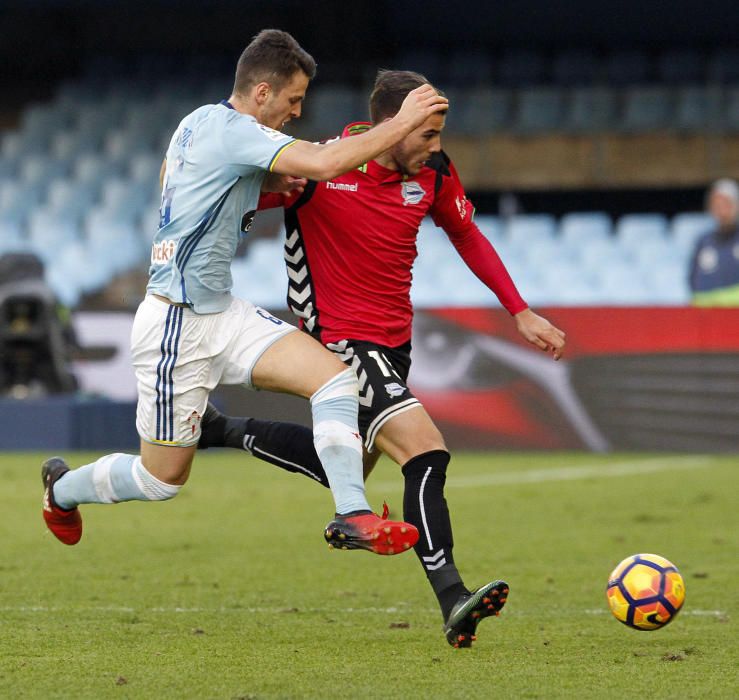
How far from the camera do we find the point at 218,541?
755cm

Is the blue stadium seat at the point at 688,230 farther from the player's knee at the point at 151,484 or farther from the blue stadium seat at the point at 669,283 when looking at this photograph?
the player's knee at the point at 151,484

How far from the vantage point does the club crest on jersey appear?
520 centimetres

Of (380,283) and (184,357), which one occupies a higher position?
(380,283)

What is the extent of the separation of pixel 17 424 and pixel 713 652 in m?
8.98

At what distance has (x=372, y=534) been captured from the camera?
435 centimetres

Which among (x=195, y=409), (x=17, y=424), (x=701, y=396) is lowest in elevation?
(x=17, y=424)

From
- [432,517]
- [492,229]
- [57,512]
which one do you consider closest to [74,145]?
[492,229]

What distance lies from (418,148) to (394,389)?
33.1 inches

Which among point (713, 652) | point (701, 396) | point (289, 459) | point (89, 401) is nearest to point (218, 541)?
point (289, 459)

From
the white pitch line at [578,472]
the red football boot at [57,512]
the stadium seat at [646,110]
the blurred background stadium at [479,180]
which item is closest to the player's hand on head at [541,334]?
the red football boot at [57,512]

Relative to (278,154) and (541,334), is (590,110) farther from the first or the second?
(278,154)

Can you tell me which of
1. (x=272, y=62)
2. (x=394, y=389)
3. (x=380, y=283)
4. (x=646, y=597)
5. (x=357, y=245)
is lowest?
(x=646, y=597)

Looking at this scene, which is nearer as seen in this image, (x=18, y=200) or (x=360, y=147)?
(x=360, y=147)

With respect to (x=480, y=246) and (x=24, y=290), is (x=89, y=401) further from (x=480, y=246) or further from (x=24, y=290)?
(x=480, y=246)
